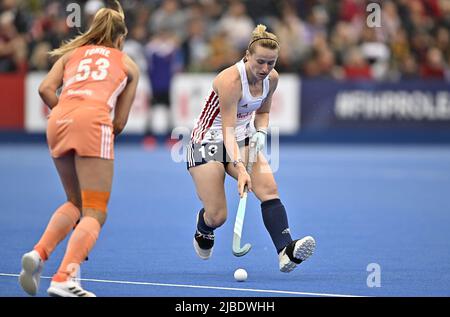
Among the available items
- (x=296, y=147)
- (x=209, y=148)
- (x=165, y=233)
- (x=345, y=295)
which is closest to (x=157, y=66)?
(x=296, y=147)

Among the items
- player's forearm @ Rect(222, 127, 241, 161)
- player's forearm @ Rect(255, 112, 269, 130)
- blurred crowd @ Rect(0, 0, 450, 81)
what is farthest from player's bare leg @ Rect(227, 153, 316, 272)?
blurred crowd @ Rect(0, 0, 450, 81)

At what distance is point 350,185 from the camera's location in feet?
47.6

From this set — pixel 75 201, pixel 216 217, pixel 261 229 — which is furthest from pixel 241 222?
pixel 261 229

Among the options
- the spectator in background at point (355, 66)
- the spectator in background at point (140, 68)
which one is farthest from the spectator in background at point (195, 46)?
the spectator in background at point (355, 66)

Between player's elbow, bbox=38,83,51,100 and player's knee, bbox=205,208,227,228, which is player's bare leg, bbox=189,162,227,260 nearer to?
player's knee, bbox=205,208,227,228

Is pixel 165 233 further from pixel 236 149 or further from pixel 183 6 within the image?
pixel 183 6

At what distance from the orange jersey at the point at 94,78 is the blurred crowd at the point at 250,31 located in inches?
527

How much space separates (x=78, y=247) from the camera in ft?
19.9

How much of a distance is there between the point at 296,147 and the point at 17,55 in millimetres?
5697

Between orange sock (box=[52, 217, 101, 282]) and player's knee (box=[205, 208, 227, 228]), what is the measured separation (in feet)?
5.83

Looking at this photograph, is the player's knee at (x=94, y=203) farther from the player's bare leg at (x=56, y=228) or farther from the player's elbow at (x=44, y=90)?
the player's elbow at (x=44, y=90)

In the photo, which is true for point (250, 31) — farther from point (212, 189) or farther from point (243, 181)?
point (243, 181)

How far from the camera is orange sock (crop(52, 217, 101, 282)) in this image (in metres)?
5.98
